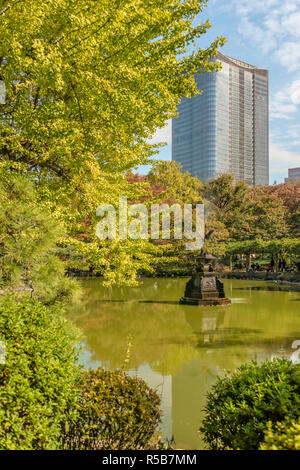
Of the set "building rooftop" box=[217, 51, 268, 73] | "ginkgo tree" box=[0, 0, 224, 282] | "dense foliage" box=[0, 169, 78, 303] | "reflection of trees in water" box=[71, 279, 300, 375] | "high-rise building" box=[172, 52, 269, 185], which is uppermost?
"building rooftop" box=[217, 51, 268, 73]

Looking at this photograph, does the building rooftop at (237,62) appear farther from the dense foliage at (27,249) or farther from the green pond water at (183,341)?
the dense foliage at (27,249)

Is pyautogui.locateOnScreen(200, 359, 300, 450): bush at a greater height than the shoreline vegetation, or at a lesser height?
lesser

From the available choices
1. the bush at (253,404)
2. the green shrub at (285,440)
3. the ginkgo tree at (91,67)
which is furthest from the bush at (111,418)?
the ginkgo tree at (91,67)

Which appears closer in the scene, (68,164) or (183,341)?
(68,164)

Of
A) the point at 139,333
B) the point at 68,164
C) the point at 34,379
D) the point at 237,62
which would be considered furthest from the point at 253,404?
the point at 237,62

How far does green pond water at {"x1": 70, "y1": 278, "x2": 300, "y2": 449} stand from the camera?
4578 millimetres

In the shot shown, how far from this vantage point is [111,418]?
2605mm

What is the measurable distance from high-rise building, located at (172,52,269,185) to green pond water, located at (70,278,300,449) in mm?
67919

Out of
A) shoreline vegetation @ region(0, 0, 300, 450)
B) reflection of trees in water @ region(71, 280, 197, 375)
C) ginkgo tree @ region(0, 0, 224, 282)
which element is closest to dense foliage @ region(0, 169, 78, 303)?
shoreline vegetation @ region(0, 0, 300, 450)

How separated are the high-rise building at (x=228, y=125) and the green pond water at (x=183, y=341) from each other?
67919 millimetres

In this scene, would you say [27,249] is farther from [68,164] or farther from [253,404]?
[68,164]

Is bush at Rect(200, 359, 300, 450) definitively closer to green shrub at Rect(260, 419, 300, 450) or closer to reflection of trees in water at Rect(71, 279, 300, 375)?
green shrub at Rect(260, 419, 300, 450)

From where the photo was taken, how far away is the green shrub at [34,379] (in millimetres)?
2242

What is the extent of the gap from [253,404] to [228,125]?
292 ft
